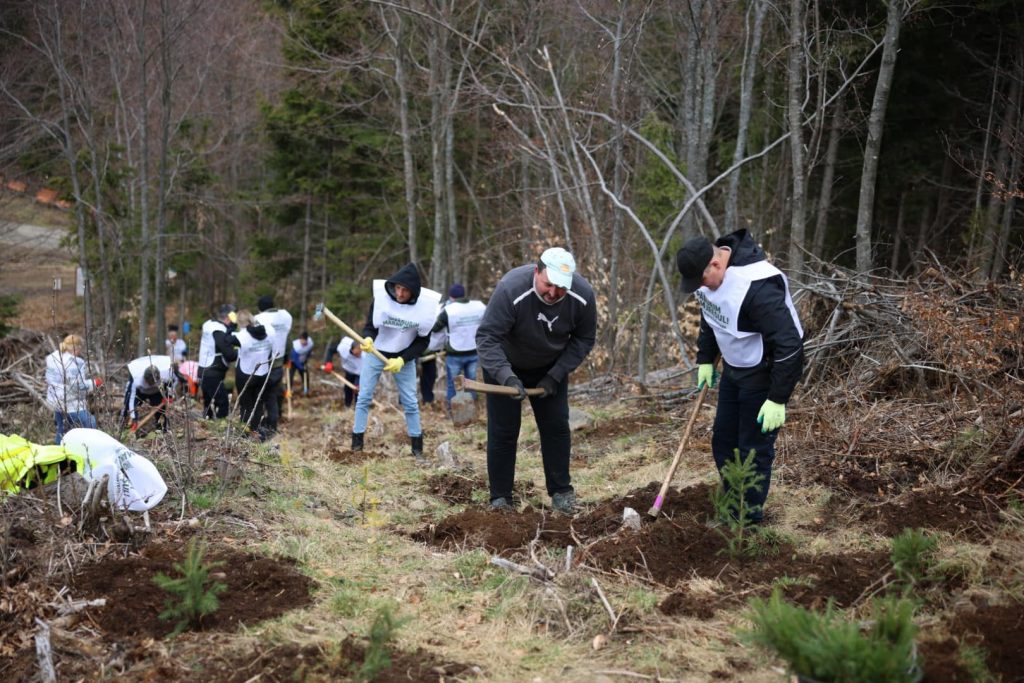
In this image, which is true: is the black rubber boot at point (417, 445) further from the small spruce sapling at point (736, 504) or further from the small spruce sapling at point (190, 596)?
the small spruce sapling at point (190, 596)

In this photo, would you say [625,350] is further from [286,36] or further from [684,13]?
[286,36]

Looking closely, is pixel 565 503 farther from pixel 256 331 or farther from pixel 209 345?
pixel 209 345

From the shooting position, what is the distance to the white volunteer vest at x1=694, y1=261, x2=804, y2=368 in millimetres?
5137

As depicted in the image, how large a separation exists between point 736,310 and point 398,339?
13.7 ft

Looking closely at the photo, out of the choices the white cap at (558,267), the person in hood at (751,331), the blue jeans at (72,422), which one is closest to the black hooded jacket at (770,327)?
the person in hood at (751,331)

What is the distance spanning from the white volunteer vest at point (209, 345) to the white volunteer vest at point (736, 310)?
7.00m

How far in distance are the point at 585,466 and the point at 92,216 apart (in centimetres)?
1591

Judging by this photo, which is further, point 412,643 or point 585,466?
point 585,466

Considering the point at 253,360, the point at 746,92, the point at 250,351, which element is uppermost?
the point at 746,92

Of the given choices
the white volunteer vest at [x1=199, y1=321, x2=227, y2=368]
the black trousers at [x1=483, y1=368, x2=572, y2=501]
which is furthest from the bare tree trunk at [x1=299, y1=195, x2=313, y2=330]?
the black trousers at [x1=483, y1=368, x2=572, y2=501]

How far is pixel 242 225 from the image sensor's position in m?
27.8

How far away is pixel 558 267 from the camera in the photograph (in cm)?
559

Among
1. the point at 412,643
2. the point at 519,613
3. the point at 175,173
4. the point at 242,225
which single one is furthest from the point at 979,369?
the point at 242,225

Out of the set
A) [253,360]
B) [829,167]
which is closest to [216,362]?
[253,360]
